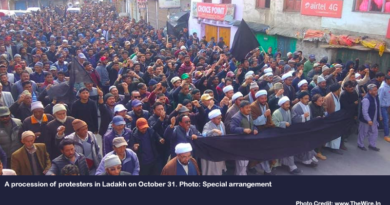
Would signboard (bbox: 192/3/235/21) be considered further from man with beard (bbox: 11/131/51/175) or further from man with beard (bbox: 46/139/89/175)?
man with beard (bbox: 46/139/89/175)

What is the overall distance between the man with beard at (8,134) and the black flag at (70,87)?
4.37ft

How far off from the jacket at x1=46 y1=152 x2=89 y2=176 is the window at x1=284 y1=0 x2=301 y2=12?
A: 479 inches

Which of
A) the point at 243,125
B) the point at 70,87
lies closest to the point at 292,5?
the point at 243,125

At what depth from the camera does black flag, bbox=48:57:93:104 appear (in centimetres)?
672

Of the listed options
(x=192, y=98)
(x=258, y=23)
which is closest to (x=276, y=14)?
(x=258, y=23)

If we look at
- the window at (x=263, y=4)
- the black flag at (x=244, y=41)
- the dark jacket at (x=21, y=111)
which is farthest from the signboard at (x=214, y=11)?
the dark jacket at (x=21, y=111)

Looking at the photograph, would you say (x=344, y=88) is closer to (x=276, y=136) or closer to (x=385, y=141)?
(x=385, y=141)

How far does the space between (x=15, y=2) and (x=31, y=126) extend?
4749 cm

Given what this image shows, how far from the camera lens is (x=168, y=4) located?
77.4ft

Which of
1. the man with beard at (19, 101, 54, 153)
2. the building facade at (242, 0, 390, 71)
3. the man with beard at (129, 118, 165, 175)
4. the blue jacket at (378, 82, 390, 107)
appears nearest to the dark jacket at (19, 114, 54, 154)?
the man with beard at (19, 101, 54, 153)

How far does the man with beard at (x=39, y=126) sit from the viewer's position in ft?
17.6

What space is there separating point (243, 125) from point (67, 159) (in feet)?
9.32

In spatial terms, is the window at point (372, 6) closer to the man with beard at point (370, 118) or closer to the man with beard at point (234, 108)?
the man with beard at point (370, 118)

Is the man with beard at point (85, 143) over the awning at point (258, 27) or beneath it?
beneath
